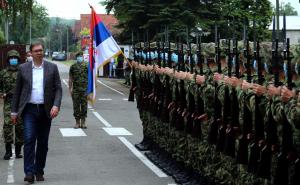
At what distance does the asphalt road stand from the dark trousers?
1.02 feet

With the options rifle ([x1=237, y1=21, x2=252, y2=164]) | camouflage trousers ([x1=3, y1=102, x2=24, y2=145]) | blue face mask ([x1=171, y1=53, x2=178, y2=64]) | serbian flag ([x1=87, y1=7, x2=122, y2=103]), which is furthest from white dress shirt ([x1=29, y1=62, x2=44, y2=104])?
serbian flag ([x1=87, y1=7, x2=122, y2=103])

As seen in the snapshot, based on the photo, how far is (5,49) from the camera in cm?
3522

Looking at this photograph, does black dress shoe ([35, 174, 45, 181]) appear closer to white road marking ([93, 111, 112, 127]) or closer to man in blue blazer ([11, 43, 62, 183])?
man in blue blazer ([11, 43, 62, 183])

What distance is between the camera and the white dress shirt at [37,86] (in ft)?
32.4

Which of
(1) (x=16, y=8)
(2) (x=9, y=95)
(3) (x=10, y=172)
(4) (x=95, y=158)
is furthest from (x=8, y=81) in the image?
(1) (x=16, y=8)

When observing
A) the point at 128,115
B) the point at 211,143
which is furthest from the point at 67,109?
the point at 211,143

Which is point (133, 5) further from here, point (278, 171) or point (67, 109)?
point (278, 171)

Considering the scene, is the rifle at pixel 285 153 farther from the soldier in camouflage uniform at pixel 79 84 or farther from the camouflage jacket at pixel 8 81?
the soldier in camouflage uniform at pixel 79 84

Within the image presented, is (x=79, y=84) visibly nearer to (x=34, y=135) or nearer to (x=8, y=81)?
(x=8, y=81)

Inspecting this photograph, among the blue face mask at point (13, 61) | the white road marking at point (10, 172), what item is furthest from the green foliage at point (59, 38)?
the white road marking at point (10, 172)

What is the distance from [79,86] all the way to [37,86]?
7197 mm

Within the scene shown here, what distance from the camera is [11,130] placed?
40.3ft

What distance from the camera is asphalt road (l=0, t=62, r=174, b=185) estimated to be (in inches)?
403

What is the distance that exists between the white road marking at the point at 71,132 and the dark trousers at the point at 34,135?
5.95 meters
